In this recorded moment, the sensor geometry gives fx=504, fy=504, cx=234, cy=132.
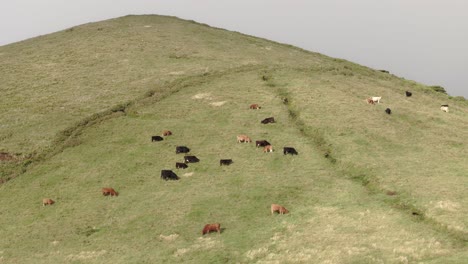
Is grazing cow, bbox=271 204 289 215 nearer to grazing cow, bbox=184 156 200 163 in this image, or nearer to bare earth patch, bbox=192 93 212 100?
grazing cow, bbox=184 156 200 163

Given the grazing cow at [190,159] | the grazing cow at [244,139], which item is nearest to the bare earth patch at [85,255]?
the grazing cow at [190,159]

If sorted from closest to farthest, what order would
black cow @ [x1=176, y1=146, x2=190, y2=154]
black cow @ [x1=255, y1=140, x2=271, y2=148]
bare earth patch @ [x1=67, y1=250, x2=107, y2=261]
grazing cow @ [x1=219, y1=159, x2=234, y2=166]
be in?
bare earth patch @ [x1=67, y1=250, x2=107, y2=261] → grazing cow @ [x1=219, y1=159, x2=234, y2=166] → black cow @ [x1=255, y1=140, x2=271, y2=148] → black cow @ [x1=176, y1=146, x2=190, y2=154]

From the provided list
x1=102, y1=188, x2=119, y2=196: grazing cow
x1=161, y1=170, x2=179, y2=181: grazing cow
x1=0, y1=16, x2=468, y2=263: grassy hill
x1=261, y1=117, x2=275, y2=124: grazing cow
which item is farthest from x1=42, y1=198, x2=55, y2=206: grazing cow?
x1=261, y1=117, x2=275, y2=124: grazing cow

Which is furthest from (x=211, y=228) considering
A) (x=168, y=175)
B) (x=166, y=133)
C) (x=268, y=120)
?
(x=268, y=120)

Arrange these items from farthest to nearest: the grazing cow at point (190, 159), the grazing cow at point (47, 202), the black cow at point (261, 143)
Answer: the black cow at point (261, 143)
the grazing cow at point (190, 159)
the grazing cow at point (47, 202)

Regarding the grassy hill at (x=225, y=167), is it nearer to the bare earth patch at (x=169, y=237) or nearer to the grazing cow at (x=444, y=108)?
the bare earth patch at (x=169, y=237)

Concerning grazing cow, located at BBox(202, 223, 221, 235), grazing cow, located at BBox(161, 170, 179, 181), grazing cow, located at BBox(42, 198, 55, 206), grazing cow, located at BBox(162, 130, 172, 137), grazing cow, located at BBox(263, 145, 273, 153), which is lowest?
grazing cow, located at BBox(42, 198, 55, 206)

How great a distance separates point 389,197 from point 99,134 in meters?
31.3

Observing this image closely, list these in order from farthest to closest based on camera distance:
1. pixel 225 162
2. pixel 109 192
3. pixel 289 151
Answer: pixel 289 151 → pixel 225 162 → pixel 109 192

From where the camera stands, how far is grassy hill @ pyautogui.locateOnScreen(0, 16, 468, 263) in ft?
92.7

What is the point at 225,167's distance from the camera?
41.7 m

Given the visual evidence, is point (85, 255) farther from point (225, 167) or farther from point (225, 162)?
point (225, 162)

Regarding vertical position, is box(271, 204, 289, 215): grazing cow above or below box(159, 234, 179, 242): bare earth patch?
above

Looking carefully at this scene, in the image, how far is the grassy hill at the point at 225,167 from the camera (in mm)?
28250
